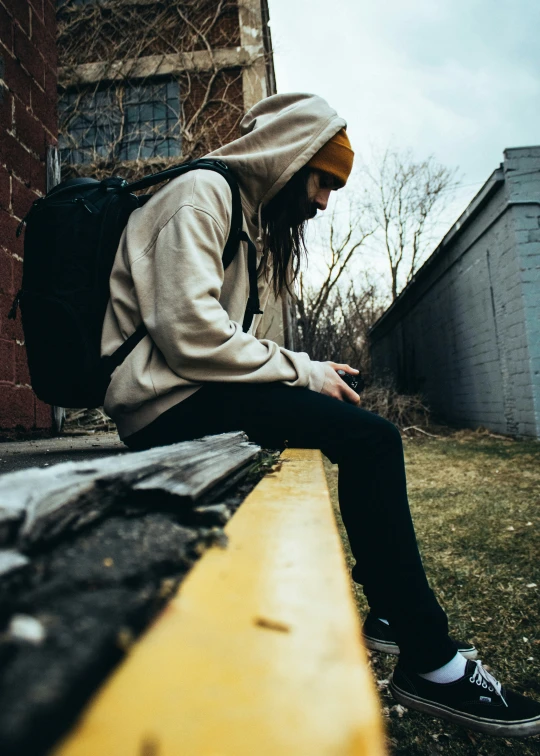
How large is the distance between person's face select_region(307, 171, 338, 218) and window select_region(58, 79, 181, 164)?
6402 millimetres

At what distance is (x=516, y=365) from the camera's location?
630cm

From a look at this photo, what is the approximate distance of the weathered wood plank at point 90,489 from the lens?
1.44 ft

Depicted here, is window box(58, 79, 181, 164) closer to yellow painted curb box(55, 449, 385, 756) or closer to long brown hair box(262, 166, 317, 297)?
long brown hair box(262, 166, 317, 297)

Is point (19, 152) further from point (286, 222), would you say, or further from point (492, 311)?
point (492, 311)

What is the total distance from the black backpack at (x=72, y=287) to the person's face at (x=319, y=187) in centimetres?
36

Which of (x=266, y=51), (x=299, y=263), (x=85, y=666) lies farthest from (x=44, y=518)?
(x=266, y=51)

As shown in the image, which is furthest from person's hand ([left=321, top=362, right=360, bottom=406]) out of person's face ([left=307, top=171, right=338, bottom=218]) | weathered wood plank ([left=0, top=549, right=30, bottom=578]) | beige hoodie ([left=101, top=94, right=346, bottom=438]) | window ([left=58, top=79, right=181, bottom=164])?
window ([left=58, top=79, right=181, bottom=164])

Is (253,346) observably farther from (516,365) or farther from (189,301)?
(516,365)

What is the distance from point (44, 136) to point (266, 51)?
224 inches

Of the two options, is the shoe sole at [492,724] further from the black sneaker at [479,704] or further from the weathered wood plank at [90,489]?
the weathered wood plank at [90,489]

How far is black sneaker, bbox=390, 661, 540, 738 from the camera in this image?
1.31 meters

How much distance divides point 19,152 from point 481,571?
3147 mm

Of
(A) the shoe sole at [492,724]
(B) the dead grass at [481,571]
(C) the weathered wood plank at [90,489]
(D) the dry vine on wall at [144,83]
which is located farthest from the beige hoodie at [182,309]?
(D) the dry vine on wall at [144,83]

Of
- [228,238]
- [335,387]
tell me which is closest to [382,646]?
[335,387]
